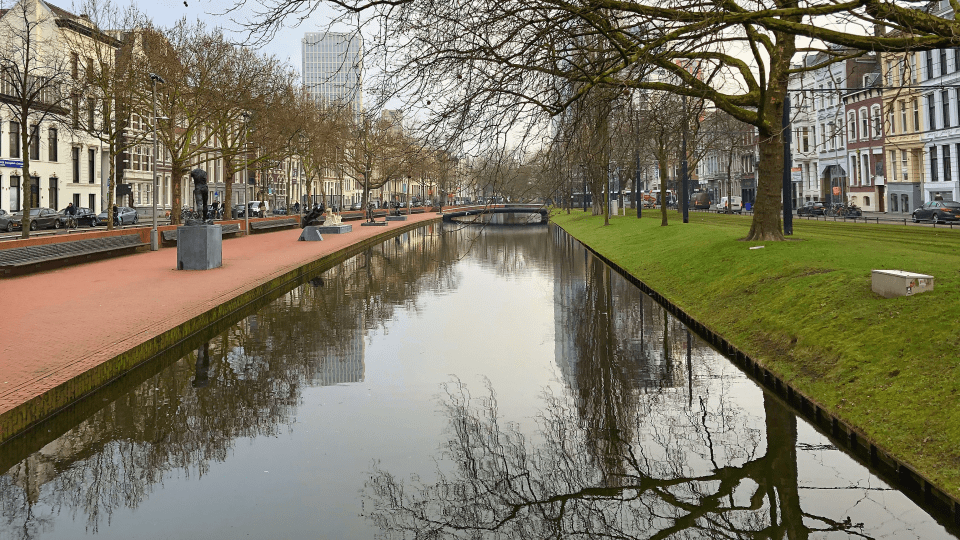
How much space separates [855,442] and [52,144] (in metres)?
59.3

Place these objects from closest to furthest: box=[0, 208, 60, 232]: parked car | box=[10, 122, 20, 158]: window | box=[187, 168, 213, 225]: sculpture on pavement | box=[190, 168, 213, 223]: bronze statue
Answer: box=[187, 168, 213, 225]: sculpture on pavement < box=[190, 168, 213, 223]: bronze statue < box=[0, 208, 60, 232]: parked car < box=[10, 122, 20, 158]: window

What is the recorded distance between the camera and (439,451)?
24.5 feet

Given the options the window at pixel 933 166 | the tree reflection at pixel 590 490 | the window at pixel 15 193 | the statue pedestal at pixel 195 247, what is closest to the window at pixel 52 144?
the window at pixel 15 193

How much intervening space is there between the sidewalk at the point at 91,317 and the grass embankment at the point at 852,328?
8.06 meters

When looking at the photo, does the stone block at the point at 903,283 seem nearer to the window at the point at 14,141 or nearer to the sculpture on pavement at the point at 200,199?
the sculpture on pavement at the point at 200,199

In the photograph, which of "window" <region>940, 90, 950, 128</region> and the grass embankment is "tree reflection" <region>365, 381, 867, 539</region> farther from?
"window" <region>940, 90, 950, 128</region>

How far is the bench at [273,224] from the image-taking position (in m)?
47.3

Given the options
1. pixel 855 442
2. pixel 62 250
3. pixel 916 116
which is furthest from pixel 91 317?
Answer: pixel 916 116

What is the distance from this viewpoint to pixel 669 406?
9.11 m

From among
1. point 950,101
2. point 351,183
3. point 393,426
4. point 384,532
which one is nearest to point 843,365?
point 393,426

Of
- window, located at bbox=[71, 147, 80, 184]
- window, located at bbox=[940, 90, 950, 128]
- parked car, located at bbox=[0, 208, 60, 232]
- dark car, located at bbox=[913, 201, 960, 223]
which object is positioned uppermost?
window, located at bbox=[940, 90, 950, 128]

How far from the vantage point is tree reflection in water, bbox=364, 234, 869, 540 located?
5828mm

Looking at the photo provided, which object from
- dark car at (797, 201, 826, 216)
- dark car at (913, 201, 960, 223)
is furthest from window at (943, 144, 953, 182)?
dark car at (913, 201, 960, 223)

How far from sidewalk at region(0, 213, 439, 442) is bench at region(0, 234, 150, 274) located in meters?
0.40
